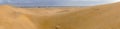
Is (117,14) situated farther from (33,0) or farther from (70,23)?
(33,0)

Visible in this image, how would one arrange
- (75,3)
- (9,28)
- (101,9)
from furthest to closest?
1. (75,3)
2. (101,9)
3. (9,28)

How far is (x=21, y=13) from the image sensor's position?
58cm

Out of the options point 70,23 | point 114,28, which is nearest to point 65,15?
point 70,23

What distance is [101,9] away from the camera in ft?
1.99

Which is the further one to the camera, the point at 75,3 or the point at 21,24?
the point at 75,3

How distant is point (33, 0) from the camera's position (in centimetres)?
128

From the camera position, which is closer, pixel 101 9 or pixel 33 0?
pixel 101 9

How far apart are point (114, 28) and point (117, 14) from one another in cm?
5

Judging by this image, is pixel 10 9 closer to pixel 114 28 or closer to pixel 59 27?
pixel 59 27

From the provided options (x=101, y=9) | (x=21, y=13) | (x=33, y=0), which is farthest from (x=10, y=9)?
(x=33, y=0)

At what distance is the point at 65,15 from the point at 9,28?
0.16 meters

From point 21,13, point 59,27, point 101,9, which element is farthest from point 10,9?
point 101,9

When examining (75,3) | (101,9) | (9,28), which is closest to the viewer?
(9,28)

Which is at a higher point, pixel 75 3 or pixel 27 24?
pixel 27 24
